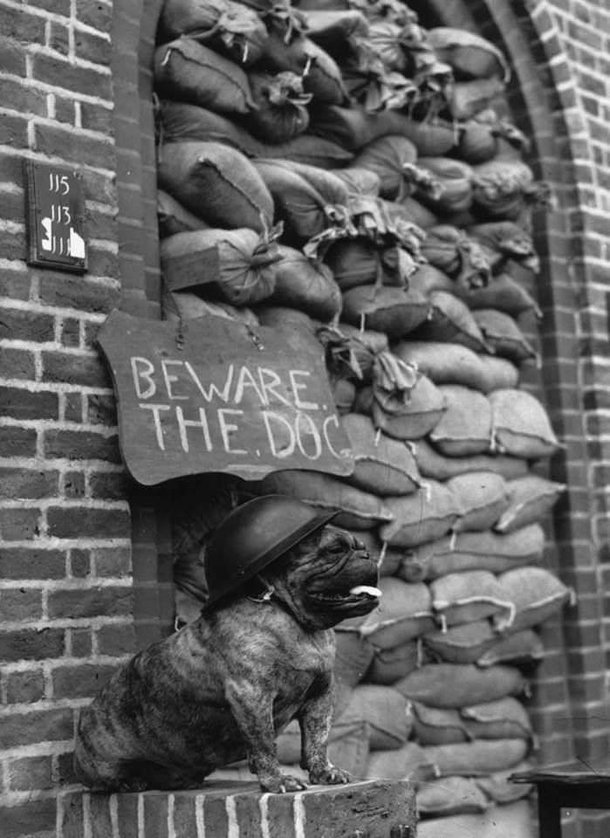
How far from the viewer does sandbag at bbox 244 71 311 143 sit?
4277mm

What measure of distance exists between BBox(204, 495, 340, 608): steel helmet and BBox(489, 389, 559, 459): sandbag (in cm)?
194

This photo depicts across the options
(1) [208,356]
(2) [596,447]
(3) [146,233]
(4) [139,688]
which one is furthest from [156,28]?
(2) [596,447]

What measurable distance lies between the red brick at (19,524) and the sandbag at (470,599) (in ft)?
5.45

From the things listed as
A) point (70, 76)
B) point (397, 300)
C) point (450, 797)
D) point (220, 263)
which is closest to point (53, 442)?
point (220, 263)

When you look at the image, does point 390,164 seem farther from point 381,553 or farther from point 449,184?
point 381,553

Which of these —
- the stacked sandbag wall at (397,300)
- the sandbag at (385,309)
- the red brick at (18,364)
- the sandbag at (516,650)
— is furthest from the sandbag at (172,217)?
the sandbag at (516,650)

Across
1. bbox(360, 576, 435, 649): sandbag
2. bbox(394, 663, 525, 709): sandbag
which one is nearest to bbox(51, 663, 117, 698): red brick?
bbox(360, 576, 435, 649): sandbag

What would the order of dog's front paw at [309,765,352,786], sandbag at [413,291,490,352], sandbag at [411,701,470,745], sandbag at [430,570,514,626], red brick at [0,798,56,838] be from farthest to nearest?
sandbag at [413,291,490,352], sandbag at [430,570,514,626], sandbag at [411,701,470,745], red brick at [0,798,56,838], dog's front paw at [309,765,352,786]

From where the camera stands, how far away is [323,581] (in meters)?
2.97

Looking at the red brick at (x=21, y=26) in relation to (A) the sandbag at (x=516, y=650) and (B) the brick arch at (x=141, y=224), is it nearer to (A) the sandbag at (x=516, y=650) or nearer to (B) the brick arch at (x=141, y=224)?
(B) the brick arch at (x=141, y=224)

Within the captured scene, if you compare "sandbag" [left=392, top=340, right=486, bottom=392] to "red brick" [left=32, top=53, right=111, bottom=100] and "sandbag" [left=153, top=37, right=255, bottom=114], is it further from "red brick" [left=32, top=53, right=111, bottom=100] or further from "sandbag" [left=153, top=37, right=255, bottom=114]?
"red brick" [left=32, top=53, right=111, bottom=100]

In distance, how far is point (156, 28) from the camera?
4117mm

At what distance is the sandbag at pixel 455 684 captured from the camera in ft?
14.5

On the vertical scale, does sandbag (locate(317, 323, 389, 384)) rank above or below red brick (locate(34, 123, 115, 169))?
below
